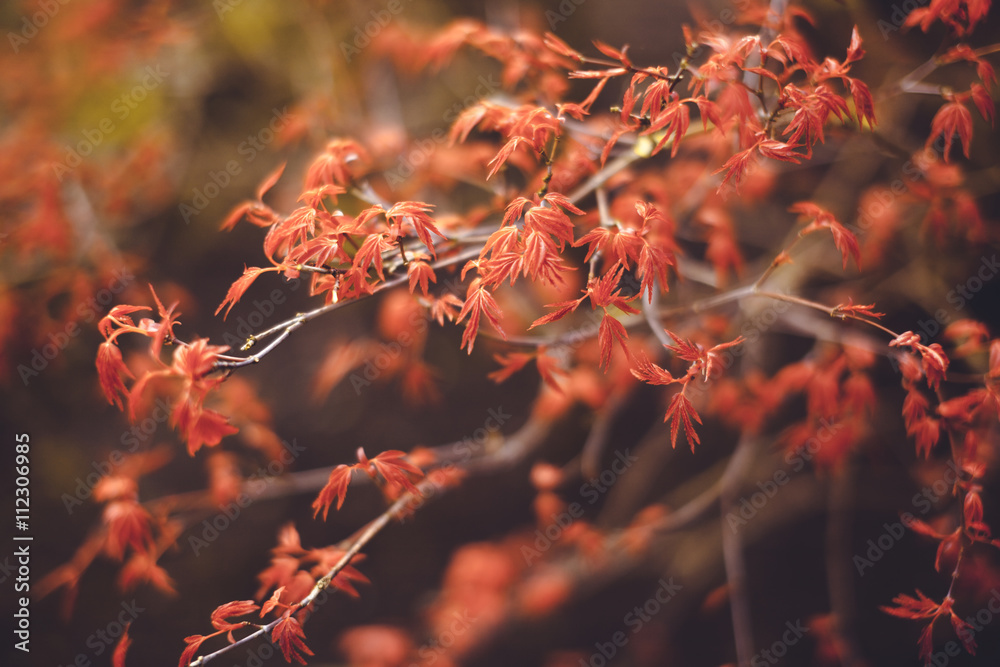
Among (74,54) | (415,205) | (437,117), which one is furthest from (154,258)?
(415,205)

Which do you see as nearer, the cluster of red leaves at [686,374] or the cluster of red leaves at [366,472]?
the cluster of red leaves at [686,374]

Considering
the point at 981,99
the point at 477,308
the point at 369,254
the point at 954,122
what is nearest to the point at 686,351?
the point at 477,308

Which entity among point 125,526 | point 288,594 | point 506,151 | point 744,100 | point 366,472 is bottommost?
point 288,594

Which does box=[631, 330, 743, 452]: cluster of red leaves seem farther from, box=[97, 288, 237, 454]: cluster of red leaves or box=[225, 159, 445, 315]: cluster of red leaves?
box=[97, 288, 237, 454]: cluster of red leaves

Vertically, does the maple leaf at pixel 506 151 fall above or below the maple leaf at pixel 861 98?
above

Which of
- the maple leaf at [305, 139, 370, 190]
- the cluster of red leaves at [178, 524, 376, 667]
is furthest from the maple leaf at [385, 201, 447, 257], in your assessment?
the cluster of red leaves at [178, 524, 376, 667]

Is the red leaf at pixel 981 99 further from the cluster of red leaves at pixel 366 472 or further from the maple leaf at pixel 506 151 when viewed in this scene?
the cluster of red leaves at pixel 366 472

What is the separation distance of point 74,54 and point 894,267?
4.47m

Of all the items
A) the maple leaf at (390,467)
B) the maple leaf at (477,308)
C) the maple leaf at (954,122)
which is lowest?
the maple leaf at (390,467)

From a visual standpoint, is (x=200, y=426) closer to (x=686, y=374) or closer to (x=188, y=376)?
(x=188, y=376)

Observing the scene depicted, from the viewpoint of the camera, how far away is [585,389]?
210cm

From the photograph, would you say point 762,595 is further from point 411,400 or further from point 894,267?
point 411,400

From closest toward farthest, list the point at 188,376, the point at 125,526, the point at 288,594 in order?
the point at 188,376 → the point at 288,594 → the point at 125,526

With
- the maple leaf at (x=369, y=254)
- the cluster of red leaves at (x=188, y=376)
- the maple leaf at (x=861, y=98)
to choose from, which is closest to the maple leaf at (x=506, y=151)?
the maple leaf at (x=369, y=254)
